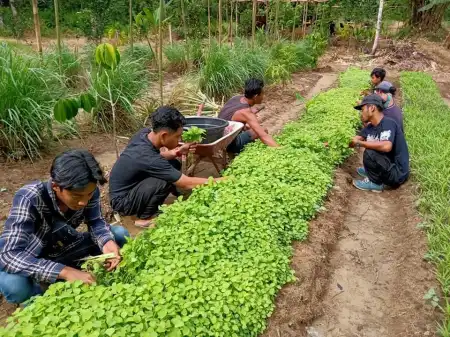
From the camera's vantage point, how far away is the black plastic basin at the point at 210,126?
Answer: 5.18 m

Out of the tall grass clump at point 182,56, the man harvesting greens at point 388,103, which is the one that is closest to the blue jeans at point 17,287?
the man harvesting greens at point 388,103

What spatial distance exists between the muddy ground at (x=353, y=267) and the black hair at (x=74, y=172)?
1462mm

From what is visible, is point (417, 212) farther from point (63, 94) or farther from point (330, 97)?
point (63, 94)

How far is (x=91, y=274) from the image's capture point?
278 centimetres

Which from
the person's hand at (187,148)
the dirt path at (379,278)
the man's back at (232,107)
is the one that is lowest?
the dirt path at (379,278)

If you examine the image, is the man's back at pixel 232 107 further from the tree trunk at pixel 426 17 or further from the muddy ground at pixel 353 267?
the tree trunk at pixel 426 17

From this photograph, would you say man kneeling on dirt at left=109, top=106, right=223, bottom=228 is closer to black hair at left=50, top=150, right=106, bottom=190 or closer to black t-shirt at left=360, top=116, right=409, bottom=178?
black hair at left=50, top=150, right=106, bottom=190

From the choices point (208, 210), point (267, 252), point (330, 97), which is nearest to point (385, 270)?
point (267, 252)

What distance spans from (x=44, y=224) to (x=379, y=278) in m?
3.02

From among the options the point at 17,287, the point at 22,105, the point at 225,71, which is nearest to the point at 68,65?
the point at 22,105

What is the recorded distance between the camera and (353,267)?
4070 millimetres

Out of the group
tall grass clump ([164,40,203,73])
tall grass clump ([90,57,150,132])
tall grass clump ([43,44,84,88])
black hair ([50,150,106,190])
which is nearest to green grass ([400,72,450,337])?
black hair ([50,150,106,190])

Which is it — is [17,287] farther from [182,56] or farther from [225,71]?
[182,56]

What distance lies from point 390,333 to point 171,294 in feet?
6.16
